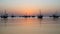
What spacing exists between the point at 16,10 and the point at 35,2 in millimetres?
784

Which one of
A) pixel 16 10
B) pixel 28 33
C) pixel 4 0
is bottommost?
pixel 28 33

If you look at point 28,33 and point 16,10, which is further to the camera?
point 16,10

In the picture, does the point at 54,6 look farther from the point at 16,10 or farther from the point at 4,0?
the point at 4,0

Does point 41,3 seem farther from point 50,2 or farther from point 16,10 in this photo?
point 16,10

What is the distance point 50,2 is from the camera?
5008 mm

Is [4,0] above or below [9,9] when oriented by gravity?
above

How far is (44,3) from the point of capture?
5.03 metres

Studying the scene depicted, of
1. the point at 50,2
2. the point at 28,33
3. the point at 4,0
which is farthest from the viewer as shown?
the point at 50,2

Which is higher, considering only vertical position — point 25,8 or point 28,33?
point 25,8

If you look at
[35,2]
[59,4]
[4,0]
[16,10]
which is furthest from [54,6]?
[4,0]

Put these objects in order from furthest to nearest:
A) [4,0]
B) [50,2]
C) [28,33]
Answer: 1. [50,2]
2. [4,0]
3. [28,33]

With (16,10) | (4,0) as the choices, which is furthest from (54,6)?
(4,0)

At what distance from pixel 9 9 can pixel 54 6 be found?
168 centimetres

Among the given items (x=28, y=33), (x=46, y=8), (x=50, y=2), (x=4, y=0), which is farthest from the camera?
(x=46, y=8)
